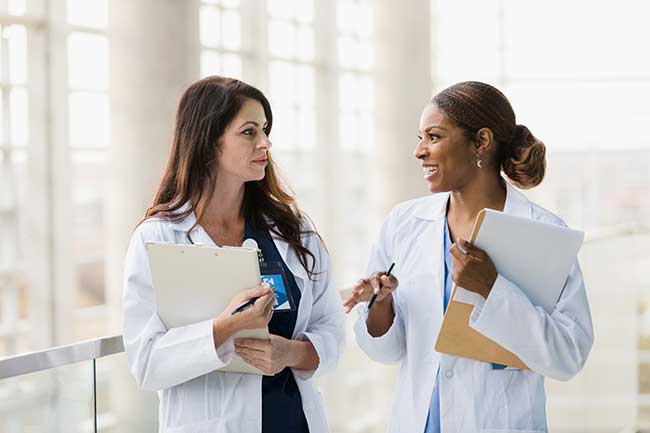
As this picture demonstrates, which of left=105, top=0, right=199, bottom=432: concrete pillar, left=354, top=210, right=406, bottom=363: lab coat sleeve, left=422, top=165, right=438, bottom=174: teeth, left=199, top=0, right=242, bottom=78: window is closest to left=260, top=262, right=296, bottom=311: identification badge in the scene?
left=354, top=210, right=406, bottom=363: lab coat sleeve

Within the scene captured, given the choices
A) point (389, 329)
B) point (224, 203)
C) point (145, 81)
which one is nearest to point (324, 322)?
point (389, 329)

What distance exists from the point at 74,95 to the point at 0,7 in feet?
2.93

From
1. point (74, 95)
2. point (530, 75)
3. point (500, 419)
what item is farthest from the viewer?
point (530, 75)

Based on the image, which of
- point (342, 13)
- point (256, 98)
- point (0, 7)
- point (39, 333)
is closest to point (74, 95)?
point (0, 7)

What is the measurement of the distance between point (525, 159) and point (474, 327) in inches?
18.0

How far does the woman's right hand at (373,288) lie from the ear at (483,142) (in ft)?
1.27

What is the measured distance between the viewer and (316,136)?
9.89 meters

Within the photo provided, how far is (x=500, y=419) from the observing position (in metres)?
2.13

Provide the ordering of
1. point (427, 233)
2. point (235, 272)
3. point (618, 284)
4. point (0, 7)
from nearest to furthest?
point (235, 272) → point (427, 233) → point (618, 284) → point (0, 7)

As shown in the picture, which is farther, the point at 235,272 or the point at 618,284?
the point at 618,284

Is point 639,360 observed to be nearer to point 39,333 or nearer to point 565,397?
point 565,397

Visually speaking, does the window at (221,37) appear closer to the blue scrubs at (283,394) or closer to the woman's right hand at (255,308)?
the blue scrubs at (283,394)

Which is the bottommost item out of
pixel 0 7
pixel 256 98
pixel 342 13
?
pixel 256 98

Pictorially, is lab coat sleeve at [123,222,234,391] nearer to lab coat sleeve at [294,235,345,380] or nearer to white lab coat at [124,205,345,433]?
white lab coat at [124,205,345,433]
